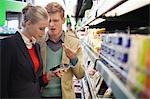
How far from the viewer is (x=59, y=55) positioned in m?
2.42

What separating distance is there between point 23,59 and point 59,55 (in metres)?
0.52

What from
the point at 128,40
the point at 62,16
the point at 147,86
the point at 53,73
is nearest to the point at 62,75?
the point at 53,73

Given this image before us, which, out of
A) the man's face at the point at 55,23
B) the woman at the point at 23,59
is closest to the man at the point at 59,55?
the man's face at the point at 55,23

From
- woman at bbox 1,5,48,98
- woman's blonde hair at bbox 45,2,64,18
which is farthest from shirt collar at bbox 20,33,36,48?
woman's blonde hair at bbox 45,2,64,18

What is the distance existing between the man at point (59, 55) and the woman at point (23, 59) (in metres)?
0.26

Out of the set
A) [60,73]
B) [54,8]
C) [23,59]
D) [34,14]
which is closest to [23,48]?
[23,59]

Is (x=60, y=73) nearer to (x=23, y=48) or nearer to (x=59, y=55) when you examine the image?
(x=59, y=55)

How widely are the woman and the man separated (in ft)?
0.85

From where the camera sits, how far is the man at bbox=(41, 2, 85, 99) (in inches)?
92.6

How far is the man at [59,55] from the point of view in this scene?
2352mm

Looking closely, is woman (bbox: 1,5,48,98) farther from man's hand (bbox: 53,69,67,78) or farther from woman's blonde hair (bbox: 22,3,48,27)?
man's hand (bbox: 53,69,67,78)

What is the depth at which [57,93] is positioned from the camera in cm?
236

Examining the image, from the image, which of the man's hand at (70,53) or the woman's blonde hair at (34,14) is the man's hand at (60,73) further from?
the woman's blonde hair at (34,14)

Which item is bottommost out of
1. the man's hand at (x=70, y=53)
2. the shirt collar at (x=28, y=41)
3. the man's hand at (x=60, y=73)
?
the man's hand at (x=60, y=73)
